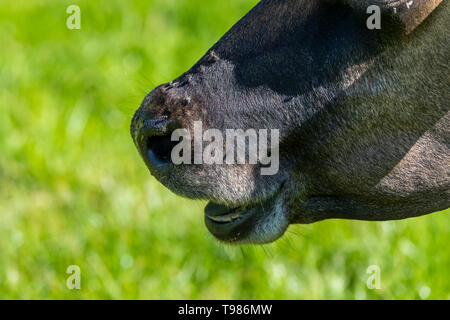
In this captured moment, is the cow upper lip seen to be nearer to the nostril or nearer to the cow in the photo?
the cow

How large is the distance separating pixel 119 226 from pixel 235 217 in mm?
1935

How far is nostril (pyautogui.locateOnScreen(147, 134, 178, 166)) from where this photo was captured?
3.16m

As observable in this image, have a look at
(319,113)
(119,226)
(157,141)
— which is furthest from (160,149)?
(119,226)

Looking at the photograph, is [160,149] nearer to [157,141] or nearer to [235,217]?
[157,141]

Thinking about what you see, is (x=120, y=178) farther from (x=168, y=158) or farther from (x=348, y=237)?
(x=168, y=158)

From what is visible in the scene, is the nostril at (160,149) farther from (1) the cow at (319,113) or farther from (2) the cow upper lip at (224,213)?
(2) the cow upper lip at (224,213)

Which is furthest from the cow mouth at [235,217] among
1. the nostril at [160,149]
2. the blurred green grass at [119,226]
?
the blurred green grass at [119,226]

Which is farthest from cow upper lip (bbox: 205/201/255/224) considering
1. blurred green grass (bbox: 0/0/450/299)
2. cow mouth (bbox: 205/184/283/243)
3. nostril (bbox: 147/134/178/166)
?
blurred green grass (bbox: 0/0/450/299)

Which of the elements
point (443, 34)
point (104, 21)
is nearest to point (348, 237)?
point (443, 34)

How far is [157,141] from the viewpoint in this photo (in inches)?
125

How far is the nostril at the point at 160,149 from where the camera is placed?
3156 mm

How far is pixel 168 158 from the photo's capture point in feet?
10.4

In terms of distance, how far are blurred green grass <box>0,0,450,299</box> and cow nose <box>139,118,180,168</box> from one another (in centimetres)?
72
